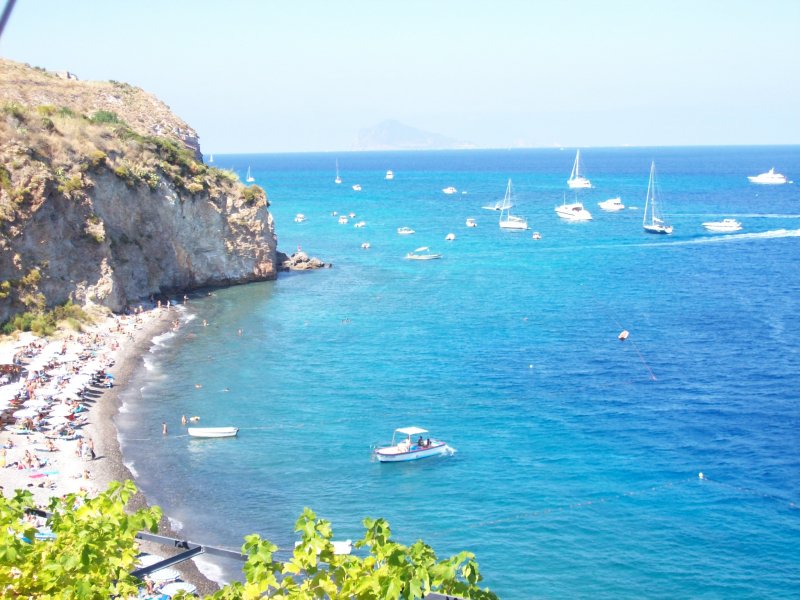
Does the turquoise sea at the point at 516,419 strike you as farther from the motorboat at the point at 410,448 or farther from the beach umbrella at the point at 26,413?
the beach umbrella at the point at 26,413

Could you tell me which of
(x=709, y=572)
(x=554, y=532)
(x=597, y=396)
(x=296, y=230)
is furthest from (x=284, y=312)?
(x=296, y=230)

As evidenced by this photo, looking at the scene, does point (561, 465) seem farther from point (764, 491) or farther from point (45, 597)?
point (45, 597)

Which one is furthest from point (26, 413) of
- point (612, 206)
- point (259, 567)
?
point (612, 206)

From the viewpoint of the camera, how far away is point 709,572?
34.1 metres

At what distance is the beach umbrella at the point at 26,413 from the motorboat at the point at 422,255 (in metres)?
68.6

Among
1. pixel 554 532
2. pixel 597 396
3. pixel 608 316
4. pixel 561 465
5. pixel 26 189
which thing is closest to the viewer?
pixel 554 532

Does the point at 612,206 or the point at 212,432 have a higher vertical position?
the point at 612,206

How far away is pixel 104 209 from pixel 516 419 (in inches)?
1891

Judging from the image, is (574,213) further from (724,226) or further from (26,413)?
(26,413)

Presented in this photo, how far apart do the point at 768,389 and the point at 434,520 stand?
2871 centimetres

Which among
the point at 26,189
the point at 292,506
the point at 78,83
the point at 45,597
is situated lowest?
the point at 292,506

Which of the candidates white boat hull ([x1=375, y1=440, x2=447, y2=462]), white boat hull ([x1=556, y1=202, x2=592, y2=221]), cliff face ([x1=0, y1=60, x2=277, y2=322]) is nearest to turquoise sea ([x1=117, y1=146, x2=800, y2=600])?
white boat hull ([x1=375, y1=440, x2=447, y2=462])

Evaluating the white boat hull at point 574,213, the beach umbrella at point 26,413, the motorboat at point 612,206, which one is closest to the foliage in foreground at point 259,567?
the beach umbrella at point 26,413

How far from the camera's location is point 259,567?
52.0 feet
